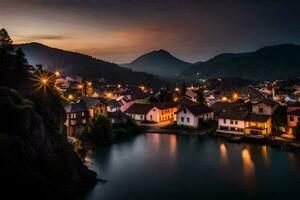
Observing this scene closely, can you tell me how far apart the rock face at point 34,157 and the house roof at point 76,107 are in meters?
15.3

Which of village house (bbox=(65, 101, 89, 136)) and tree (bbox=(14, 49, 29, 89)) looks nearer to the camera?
tree (bbox=(14, 49, 29, 89))

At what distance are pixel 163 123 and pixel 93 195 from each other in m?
27.6

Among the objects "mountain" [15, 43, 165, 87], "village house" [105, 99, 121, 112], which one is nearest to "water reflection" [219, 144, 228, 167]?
"village house" [105, 99, 121, 112]

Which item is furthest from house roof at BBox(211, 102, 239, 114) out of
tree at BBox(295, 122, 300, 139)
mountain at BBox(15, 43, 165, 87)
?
mountain at BBox(15, 43, 165, 87)

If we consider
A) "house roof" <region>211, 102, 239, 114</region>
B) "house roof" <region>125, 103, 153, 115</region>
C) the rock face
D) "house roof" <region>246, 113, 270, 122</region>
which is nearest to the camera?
the rock face

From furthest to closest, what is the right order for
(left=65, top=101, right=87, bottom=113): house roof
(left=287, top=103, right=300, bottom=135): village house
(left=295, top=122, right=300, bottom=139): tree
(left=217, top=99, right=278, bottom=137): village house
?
(left=65, top=101, right=87, bottom=113): house roof → (left=217, top=99, right=278, bottom=137): village house → (left=287, top=103, right=300, bottom=135): village house → (left=295, top=122, right=300, bottom=139): tree

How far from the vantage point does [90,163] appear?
2917cm

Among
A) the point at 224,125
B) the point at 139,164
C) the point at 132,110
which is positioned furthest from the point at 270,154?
the point at 132,110

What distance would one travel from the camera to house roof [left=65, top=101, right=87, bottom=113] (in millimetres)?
40556

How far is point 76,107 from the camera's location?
41.5m

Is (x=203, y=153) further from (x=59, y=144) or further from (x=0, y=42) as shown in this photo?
(x=0, y=42)

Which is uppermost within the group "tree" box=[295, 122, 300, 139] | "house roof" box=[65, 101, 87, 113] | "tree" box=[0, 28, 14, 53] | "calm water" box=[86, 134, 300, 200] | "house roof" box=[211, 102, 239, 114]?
"tree" box=[0, 28, 14, 53]

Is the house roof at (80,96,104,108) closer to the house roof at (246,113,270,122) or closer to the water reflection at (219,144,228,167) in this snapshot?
the water reflection at (219,144,228,167)

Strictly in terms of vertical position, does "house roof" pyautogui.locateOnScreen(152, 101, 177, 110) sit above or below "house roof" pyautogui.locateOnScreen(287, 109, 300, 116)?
above
